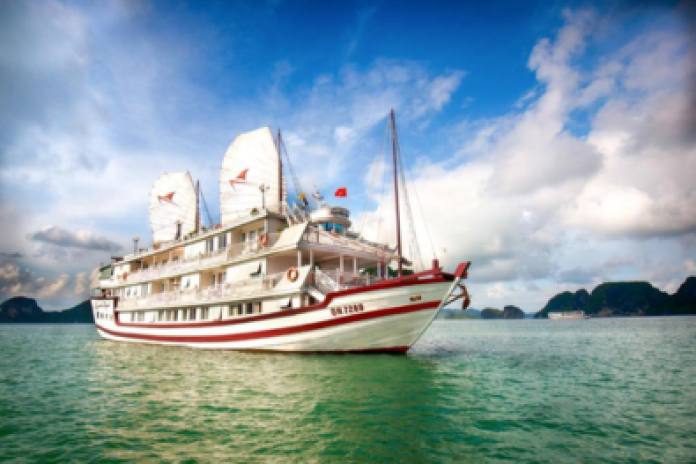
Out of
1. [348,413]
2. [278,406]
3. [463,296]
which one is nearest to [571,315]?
[463,296]

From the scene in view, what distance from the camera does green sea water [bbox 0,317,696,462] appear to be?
281 inches

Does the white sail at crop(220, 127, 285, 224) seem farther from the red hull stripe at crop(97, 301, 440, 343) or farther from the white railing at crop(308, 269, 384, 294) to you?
the red hull stripe at crop(97, 301, 440, 343)

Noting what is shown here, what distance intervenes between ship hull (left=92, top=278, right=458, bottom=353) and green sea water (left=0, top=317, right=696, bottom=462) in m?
1.31

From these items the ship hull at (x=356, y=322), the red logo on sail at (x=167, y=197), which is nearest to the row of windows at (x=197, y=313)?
the ship hull at (x=356, y=322)

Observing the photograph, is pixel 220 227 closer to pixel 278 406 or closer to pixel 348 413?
pixel 278 406

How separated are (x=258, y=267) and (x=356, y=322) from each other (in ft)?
25.5

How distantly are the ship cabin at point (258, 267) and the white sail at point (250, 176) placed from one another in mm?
1562

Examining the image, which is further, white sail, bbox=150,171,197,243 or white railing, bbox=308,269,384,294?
white sail, bbox=150,171,197,243

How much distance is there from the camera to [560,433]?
321 inches

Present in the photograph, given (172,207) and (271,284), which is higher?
(172,207)

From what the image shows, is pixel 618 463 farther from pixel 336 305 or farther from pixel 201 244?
pixel 201 244

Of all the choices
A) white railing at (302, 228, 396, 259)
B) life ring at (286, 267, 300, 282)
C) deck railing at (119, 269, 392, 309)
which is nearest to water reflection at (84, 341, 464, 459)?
deck railing at (119, 269, 392, 309)

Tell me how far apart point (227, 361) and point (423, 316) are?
980 centimetres

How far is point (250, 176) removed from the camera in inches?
1085
